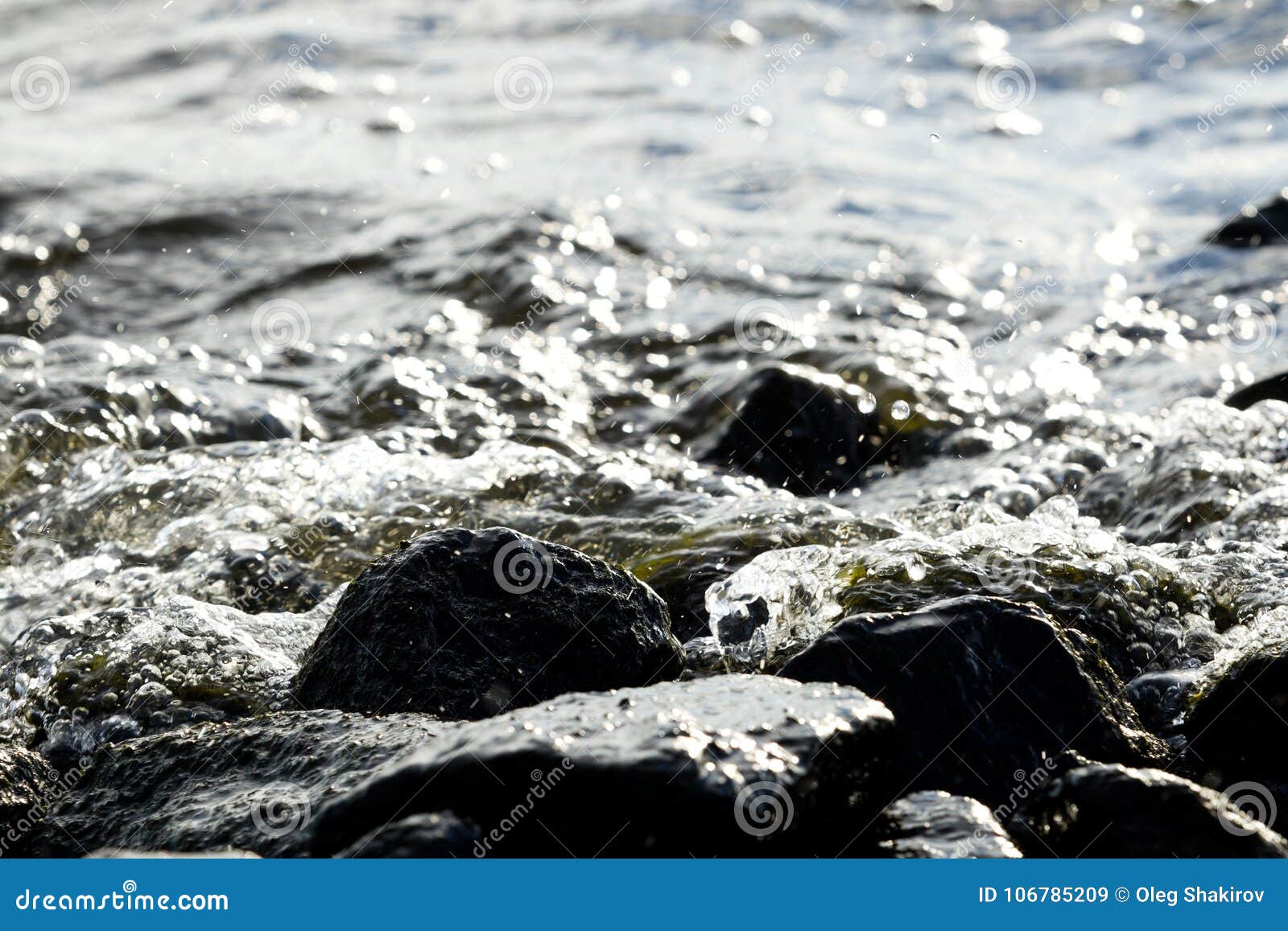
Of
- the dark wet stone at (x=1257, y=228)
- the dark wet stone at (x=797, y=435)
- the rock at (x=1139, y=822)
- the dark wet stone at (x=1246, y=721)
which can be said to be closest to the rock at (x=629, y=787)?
the rock at (x=1139, y=822)

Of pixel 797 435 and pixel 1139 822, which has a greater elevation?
pixel 1139 822

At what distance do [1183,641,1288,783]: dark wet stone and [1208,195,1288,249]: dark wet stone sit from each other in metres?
6.25

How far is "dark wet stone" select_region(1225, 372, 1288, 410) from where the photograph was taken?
655 centimetres

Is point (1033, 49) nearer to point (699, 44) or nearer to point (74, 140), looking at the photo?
point (699, 44)

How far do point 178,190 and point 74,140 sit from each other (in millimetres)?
1793

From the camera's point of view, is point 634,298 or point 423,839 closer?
point 423,839

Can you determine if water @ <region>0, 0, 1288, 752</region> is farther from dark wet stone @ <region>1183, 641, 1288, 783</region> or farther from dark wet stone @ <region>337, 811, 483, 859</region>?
dark wet stone @ <region>337, 811, 483, 859</region>

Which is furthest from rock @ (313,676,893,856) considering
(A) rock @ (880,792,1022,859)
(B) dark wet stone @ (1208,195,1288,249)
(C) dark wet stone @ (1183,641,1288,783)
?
(B) dark wet stone @ (1208,195,1288,249)

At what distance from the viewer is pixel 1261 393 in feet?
21.7

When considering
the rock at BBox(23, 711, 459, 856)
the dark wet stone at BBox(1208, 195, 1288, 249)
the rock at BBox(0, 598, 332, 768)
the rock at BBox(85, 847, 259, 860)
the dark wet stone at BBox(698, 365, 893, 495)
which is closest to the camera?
the rock at BBox(85, 847, 259, 860)

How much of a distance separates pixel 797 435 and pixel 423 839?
430cm

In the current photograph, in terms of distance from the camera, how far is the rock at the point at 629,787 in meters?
2.71

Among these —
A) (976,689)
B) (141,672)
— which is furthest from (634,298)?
(976,689)

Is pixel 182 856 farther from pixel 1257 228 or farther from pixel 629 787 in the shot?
pixel 1257 228
